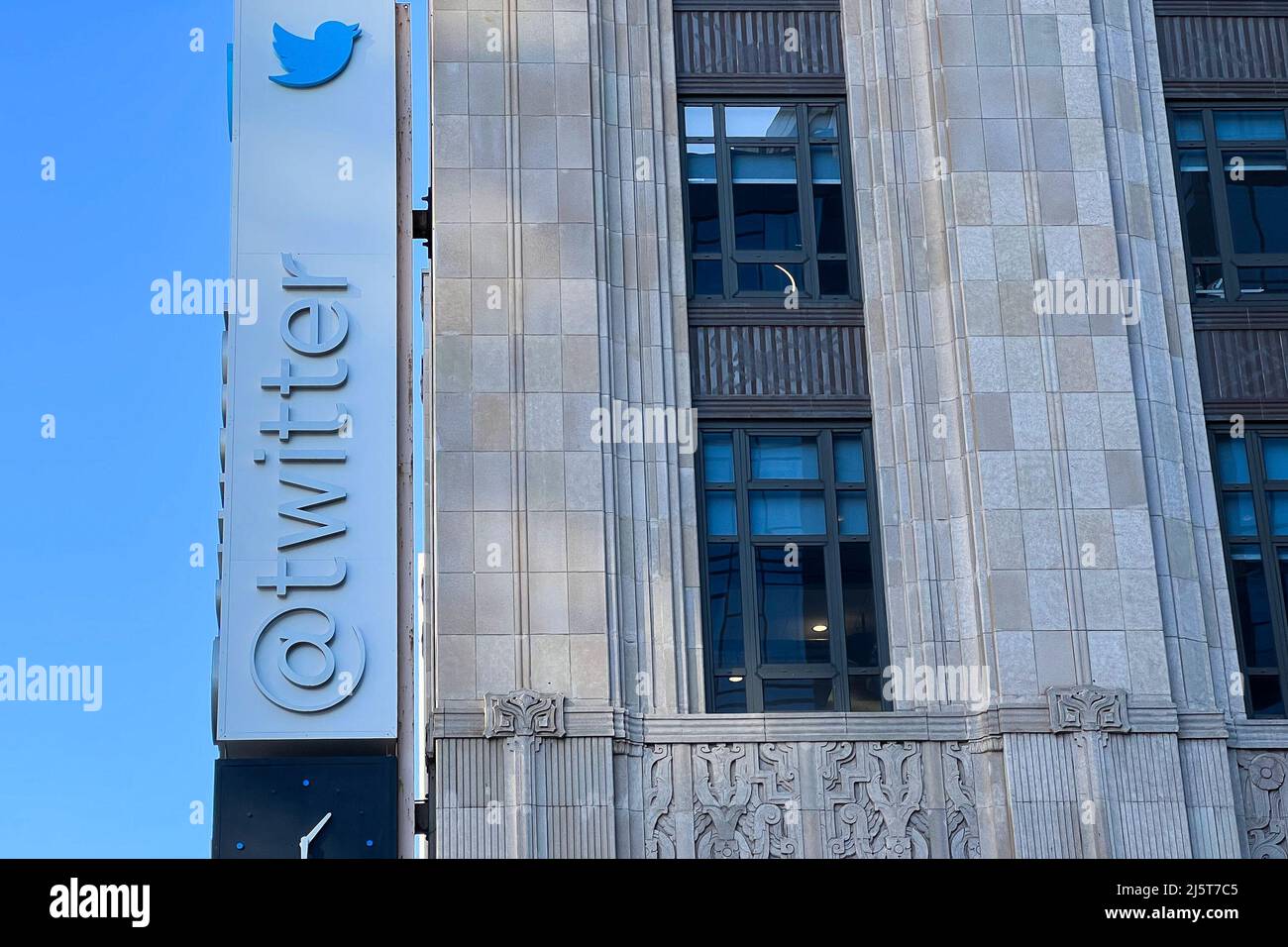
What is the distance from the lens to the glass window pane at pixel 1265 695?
74.4 ft

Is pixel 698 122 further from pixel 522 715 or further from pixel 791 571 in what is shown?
pixel 522 715

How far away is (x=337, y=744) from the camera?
22.1 m

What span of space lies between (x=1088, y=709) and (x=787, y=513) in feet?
13.8

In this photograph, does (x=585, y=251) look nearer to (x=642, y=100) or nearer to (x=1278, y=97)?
(x=642, y=100)

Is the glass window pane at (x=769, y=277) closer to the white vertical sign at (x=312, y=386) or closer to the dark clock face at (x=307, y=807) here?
the white vertical sign at (x=312, y=386)

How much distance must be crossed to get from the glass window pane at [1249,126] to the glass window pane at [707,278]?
6.88 metres

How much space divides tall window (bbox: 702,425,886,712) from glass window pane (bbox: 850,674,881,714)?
0.01 meters

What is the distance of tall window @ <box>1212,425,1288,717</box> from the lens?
22.8 metres

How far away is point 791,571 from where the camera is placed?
22.8 metres

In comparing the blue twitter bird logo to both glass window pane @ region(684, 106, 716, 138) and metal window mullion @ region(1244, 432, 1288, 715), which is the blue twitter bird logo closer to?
glass window pane @ region(684, 106, 716, 138)

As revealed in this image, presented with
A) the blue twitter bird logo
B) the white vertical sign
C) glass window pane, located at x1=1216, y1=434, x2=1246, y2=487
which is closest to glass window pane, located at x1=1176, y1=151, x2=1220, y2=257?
glass window pane, located at x1=1216, y1=434, x2=1246, y2=487

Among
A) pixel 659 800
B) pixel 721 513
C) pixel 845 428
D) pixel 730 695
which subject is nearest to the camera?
pixel 659 800

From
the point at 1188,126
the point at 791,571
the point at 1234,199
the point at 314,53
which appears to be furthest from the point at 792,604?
the point at 314,53
